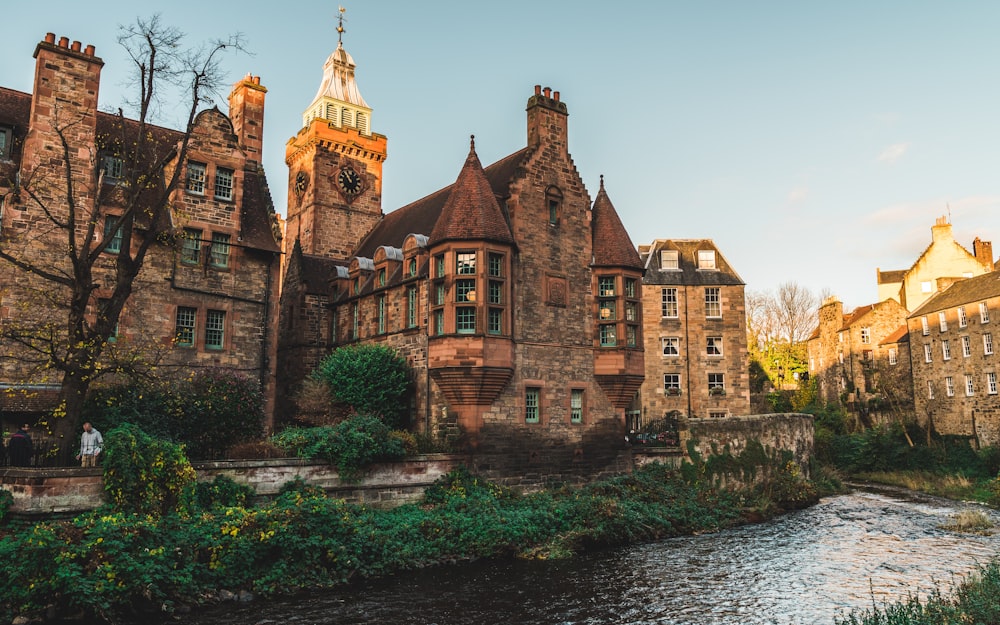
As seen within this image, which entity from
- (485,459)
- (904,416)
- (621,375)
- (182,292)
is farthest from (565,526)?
(904,416)

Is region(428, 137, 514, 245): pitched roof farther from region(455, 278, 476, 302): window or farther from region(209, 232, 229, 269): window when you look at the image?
region(209, 232, 229, 269): window

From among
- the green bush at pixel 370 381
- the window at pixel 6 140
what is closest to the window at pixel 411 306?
the green bush at pixel 370 381

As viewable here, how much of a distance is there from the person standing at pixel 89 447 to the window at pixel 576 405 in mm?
15444

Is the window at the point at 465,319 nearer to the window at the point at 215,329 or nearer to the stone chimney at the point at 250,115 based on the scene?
the window at the point at 215,329

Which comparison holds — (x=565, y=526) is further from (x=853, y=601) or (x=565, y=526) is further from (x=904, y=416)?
(x=904, y=416)

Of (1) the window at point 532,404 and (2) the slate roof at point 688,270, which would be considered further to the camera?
(2) the slate roof at point 688,270

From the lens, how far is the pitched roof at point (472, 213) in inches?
960

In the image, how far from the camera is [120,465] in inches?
618

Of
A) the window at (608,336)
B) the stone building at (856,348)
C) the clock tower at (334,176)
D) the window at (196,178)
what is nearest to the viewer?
the window at (196,178)

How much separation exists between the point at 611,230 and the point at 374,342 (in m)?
10.5

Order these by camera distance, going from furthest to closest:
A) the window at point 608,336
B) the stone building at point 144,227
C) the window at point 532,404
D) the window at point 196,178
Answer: the window at point 608,336 → the window at point 196,178 → the window at point 532,404 → the stone building at point 144,227

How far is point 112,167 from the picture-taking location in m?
24.5

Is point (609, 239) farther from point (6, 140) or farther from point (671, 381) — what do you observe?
point (6, 140)

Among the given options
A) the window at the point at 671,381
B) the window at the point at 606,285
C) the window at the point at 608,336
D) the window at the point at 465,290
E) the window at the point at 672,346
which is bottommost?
the window at the point at 671,381
